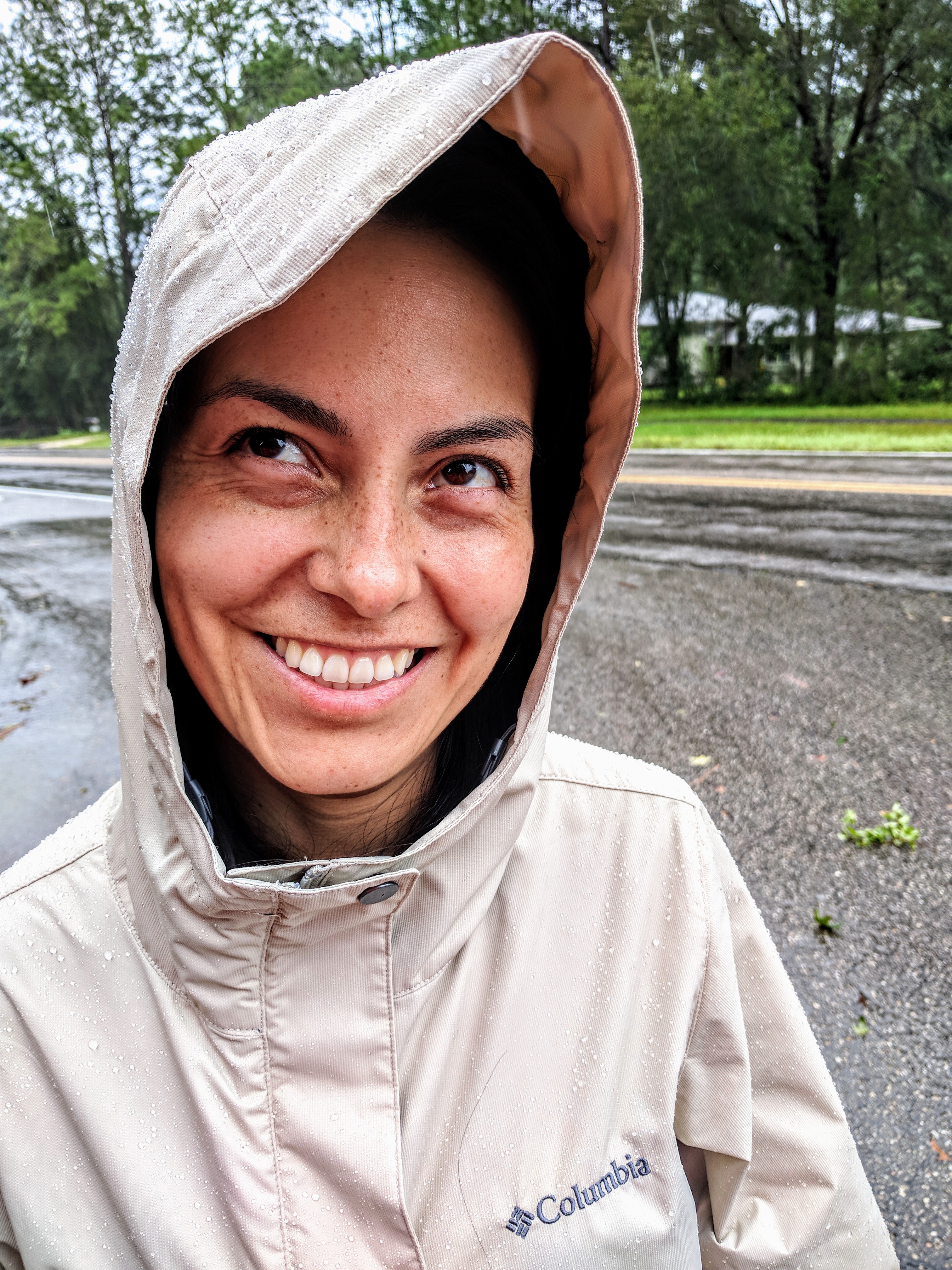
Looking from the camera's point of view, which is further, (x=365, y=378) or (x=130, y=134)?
(x=130, y=134)

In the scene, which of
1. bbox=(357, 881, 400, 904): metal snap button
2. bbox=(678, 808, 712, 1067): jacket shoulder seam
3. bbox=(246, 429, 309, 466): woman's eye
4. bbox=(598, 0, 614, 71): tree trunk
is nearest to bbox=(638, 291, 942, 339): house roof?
bbox=(598, 0, 614, 71): tree trunk

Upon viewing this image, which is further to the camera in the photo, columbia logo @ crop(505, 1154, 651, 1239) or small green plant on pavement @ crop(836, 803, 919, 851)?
small green plant on pavement @ crop(836, 803, 919, 851)

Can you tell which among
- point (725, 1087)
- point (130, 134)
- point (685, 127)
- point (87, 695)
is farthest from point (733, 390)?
point (725, 1087)

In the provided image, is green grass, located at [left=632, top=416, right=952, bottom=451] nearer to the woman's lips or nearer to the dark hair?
the dark hair

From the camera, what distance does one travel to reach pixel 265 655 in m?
1.08

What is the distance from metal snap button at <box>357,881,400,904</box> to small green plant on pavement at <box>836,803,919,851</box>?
3.08 m

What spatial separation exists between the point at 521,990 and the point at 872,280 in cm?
2958

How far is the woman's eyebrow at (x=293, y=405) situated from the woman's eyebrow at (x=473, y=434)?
10 cm

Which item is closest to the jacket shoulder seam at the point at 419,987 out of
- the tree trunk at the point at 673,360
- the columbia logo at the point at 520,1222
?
the columbia logo at the point at 520,1222

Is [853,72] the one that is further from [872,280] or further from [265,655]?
[265,655]

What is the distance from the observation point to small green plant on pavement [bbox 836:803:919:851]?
3529 millimetres

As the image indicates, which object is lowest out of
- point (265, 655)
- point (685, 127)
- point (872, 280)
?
point (265, 655)

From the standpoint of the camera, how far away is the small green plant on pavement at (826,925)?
307cm

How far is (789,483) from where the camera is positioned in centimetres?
1152
